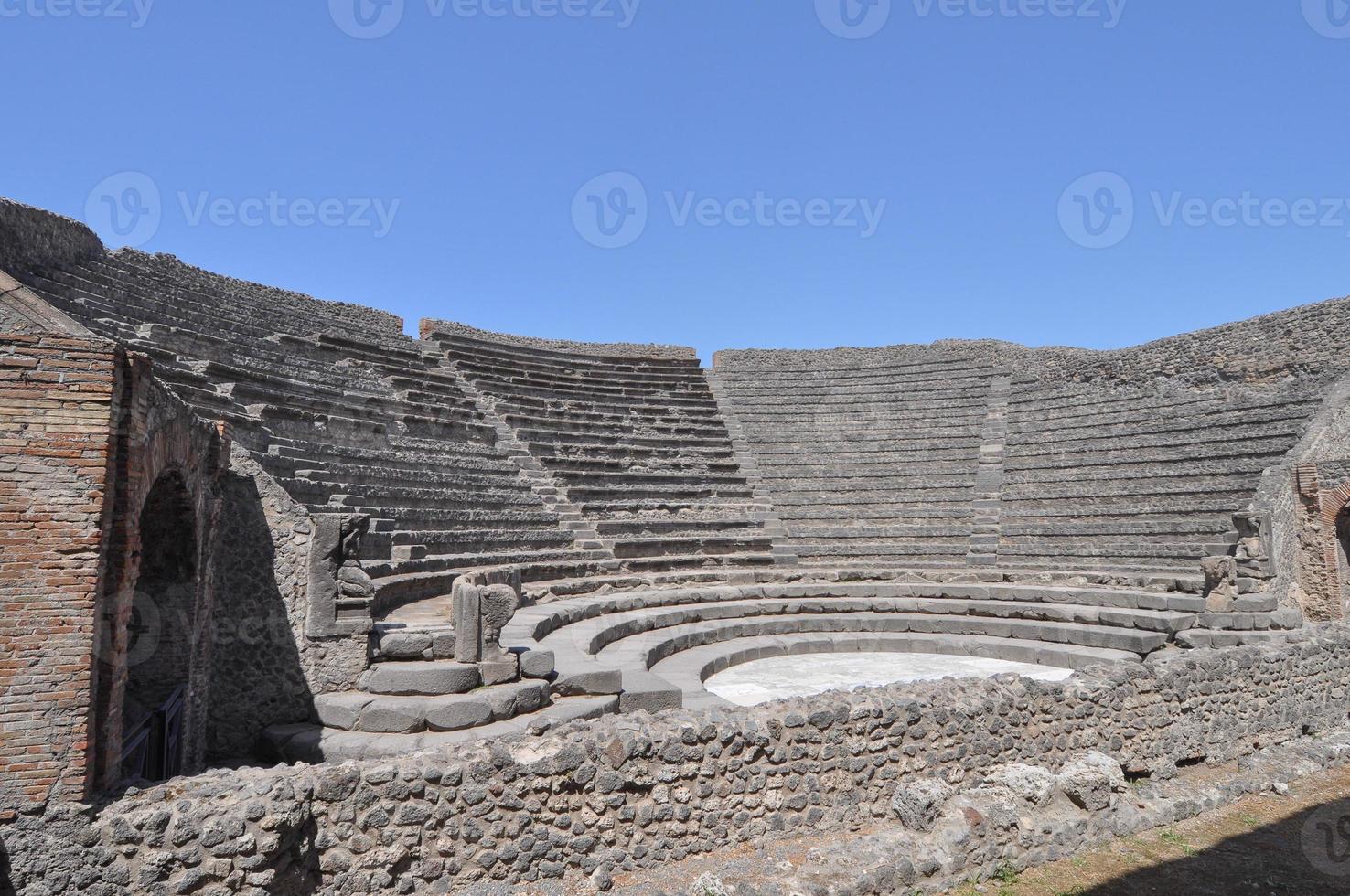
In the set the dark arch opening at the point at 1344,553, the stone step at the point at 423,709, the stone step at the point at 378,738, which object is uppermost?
the dark arch opening at the point at 1344,553

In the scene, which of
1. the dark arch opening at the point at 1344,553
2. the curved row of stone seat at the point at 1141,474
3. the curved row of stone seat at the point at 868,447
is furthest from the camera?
the curved row of stone seat at the point at 868,447

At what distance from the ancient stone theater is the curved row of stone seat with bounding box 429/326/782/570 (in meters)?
0.12

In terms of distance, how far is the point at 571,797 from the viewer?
487cm

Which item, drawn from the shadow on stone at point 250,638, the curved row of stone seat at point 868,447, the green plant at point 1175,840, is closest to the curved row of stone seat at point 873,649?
the green plant at point 1175,840

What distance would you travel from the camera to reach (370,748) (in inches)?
219

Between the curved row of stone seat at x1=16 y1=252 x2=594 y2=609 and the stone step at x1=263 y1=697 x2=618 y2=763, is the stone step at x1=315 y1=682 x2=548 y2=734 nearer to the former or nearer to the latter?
the stone step at x1=263 y1=697 x2=618 y2=763

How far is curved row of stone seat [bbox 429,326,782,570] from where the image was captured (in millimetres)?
15148

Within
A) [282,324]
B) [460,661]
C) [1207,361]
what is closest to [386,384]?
[282,324]

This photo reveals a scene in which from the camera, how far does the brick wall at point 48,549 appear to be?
4.10 meters

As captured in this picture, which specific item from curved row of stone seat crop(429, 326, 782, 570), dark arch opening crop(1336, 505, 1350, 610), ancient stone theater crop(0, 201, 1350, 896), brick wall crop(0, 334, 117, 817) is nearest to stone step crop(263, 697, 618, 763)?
ancient stone theater crop(0, 201, 1350, 896)

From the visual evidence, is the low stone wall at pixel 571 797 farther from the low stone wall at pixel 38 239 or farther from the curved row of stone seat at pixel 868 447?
the low stone wall at pixel 38 239

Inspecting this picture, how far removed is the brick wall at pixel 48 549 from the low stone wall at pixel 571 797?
1.24 ft

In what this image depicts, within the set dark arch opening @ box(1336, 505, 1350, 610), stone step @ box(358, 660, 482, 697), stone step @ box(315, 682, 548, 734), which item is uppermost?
dark arch opening @ box(1336, 505, 1350, 610)

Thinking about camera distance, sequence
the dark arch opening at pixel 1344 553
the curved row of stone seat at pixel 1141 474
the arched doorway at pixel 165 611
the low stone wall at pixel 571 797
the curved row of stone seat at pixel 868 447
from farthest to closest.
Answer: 1. the curved row of stone seat at pixel 868 447
2. the curved row of stone seat at pixel 1141 474
3. the dark arch opening at pixel 1344 553
4. the arched doorway at pixel 165 611
5. the low stone wall at pixel 571 797
